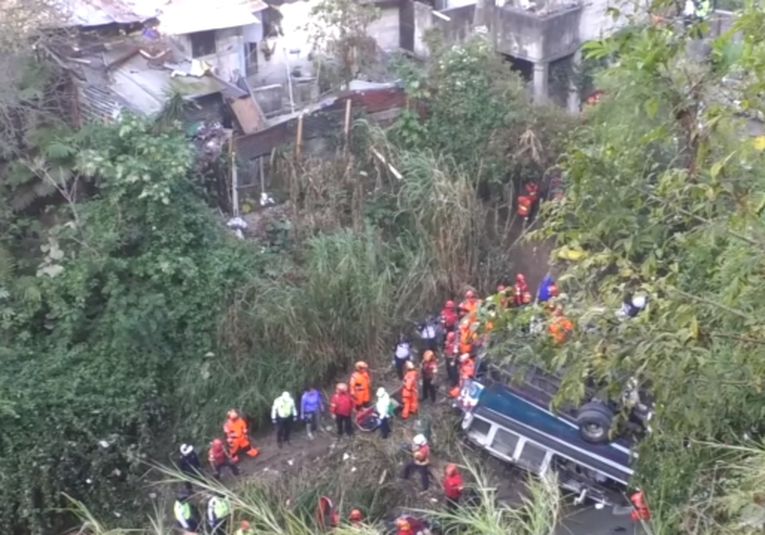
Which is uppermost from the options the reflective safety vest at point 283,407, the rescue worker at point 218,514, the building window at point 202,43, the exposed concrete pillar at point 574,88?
the building window at point 202,43

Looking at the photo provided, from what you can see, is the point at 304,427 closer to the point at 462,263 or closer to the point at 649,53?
the point at 462,263

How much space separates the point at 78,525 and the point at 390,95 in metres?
7.88

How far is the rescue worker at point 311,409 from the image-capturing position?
12.0m

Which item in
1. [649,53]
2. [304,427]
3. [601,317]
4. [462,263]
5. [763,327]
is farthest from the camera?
[462,263]

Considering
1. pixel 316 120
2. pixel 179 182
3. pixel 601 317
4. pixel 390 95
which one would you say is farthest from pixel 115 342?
pixel 601 317

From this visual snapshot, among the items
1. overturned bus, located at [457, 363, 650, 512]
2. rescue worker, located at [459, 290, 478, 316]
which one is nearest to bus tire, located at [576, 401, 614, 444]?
overturned bus, located at [457, 363, 650, 512]

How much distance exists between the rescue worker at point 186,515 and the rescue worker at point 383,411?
2409 millimetres

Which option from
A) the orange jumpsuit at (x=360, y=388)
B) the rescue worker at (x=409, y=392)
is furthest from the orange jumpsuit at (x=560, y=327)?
the orange jumpsuit at (x=360, y=388)

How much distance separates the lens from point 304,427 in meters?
12.4

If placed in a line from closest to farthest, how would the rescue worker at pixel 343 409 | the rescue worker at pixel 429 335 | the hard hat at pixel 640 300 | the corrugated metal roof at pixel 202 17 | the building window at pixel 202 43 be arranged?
the hard hat at pixel 640 300 → the rescue worker at pixel 343 409 → the rescue worker at pixel 429 335 → the corrugated metal roof at pixel 202 17 → the building window at pixel 202 43

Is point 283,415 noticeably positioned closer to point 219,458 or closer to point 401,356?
point 219,458

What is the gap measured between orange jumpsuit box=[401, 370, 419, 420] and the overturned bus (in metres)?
0.75

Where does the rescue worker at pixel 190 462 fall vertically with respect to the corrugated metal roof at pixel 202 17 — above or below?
below

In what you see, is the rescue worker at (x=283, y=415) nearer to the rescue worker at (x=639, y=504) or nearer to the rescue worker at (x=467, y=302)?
the rescue worker at (x=467, y=302)
